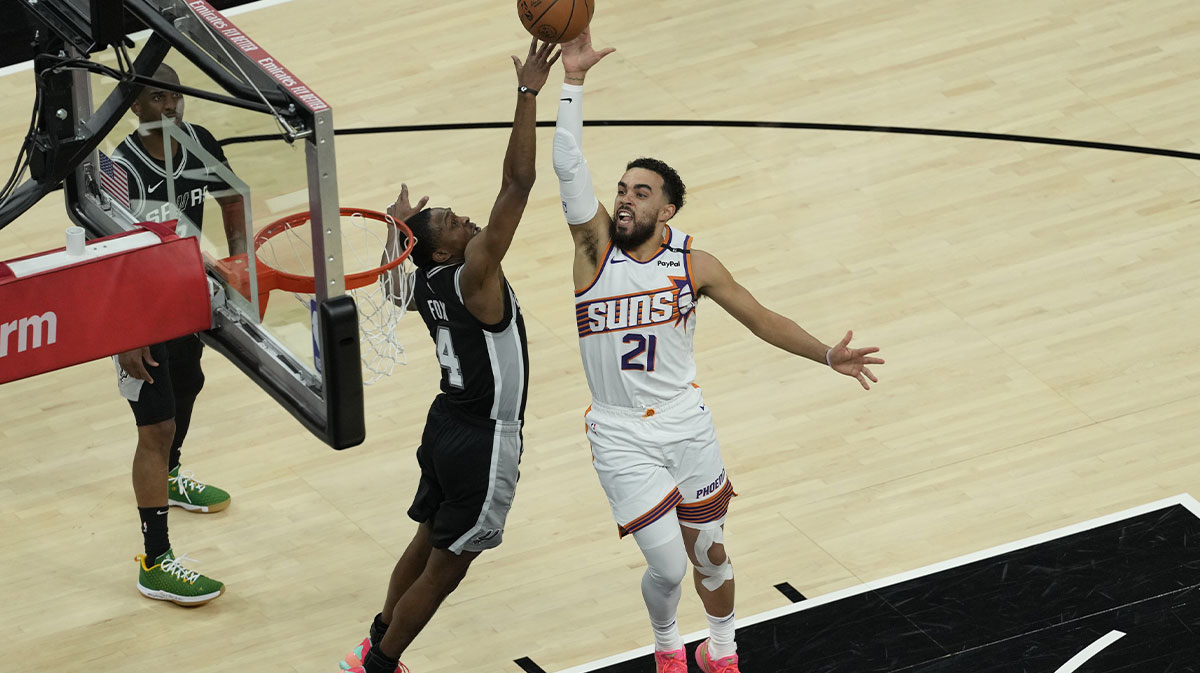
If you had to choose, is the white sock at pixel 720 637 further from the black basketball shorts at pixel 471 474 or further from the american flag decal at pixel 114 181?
the american flag decal at pixel 114 181

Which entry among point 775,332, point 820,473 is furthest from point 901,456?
point 775,332

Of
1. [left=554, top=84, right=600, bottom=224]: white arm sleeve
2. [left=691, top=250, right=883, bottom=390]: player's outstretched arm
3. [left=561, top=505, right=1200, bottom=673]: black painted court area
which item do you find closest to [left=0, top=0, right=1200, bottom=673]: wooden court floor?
[left=561, top=505, right=1200, bottom=673]: black painted court area

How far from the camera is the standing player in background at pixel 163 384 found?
578 centimetres

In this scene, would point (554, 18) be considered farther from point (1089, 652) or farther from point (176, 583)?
point (1089, 652)

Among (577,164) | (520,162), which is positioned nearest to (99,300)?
(520,162)

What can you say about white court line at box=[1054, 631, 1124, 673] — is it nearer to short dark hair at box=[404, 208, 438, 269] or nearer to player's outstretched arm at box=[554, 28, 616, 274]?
player's outstretched arm at box=[554, 28, 616, 274]

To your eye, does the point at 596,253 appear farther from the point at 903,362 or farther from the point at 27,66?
the point at 27,66

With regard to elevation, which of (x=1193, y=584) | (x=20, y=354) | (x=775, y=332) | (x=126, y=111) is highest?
(x=126, y=111)

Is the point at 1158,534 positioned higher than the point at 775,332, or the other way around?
the point at 775,332

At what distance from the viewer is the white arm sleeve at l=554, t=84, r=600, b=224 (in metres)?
5.89

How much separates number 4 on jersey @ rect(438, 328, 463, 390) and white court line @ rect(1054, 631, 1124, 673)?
92.6 inches

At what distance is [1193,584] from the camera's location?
272 inches

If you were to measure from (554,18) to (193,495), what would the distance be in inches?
108

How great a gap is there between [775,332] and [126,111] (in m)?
2.18
